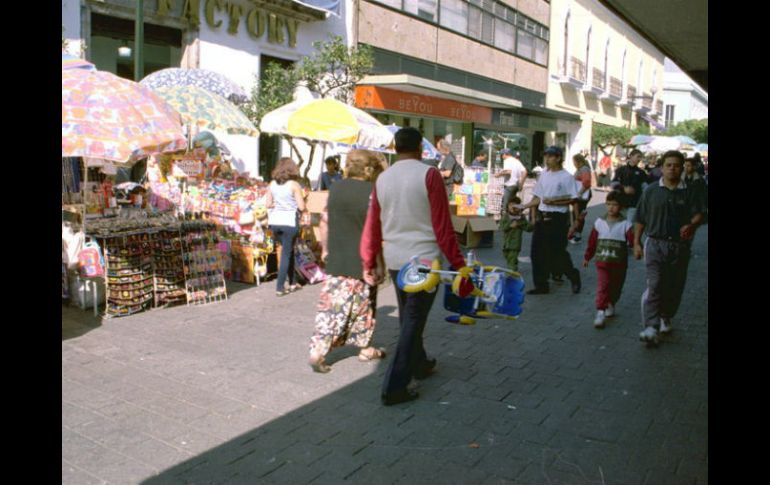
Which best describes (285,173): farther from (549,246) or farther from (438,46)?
(438,46)

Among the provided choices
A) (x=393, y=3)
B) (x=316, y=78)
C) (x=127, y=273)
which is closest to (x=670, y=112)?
(x=393, y=3)

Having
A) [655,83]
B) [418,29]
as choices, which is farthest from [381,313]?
[655,83]

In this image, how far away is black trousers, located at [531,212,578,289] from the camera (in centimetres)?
849

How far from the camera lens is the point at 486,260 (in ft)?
35.9

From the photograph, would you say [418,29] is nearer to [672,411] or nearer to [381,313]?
[381,313]

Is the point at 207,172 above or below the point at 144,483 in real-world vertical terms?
above

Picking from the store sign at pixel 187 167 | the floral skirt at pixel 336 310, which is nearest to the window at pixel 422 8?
the store sign at pixel 187 167

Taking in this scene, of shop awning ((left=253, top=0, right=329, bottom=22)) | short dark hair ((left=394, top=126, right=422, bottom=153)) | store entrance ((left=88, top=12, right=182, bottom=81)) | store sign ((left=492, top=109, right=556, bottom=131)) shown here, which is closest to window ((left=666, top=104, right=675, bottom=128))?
store sign ((left=492, top=109, right=556, bottom=131))

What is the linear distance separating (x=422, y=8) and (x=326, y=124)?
13.4 metres

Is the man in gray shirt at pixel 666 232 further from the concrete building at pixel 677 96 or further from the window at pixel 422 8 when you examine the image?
the concrete building at pixel 677 96

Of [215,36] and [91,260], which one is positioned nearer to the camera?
[91,260]

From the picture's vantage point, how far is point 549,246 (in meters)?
8.50

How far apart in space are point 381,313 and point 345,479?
3.88 meters

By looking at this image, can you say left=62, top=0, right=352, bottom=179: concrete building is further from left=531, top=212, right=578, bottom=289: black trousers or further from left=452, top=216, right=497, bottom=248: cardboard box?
left=531, top=212, right=578, bottom=289: black trousers
